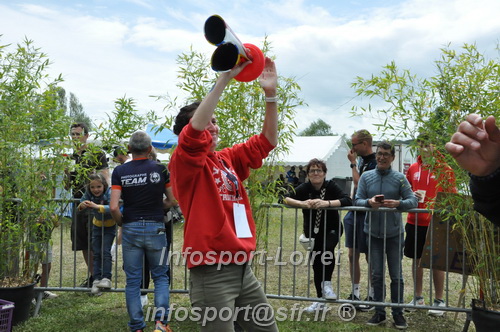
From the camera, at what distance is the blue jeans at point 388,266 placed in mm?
4477

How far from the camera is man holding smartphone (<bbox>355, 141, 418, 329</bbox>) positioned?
14.5 feet

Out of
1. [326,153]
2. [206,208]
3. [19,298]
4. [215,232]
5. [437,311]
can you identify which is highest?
[326,153]

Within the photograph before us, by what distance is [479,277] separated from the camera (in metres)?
3.91

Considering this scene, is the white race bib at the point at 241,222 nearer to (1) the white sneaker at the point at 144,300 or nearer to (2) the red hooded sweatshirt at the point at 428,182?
(2) the red hooded sweatshirt at the point at 428,182

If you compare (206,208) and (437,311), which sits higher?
(206,208)

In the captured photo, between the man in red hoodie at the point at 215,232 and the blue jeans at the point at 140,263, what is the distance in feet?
6.06

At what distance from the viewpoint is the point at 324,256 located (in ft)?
15.4

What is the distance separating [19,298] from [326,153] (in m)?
16.2

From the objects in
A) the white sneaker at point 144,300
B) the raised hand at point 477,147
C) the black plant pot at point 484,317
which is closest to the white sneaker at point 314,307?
the black plant pot at point 484,317

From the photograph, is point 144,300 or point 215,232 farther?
point 144,300

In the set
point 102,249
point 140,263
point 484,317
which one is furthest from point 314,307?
point 102,249

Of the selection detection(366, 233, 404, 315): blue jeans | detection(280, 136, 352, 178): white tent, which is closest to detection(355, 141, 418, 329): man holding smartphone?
→ detection(366, 233, 404, 315): blue jeans

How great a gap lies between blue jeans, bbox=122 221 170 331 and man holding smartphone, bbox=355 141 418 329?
77.0 inches

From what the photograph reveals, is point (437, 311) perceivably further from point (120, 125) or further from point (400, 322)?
point (120, 125)
